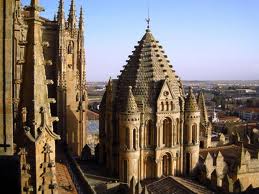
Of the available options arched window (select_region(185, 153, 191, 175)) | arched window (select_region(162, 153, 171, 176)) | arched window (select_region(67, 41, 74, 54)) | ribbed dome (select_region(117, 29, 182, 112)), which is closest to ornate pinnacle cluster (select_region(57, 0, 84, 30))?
arched window (select_region(67, 41, 74, 54))

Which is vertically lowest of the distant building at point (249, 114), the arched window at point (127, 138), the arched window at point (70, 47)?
the distant building at point (249, 114)

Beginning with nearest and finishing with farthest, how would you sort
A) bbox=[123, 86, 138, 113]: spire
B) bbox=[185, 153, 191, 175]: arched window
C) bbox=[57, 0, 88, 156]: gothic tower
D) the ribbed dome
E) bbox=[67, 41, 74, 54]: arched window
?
bbox=[123, 86, 138, 113]: spire → the ribbed dome → bbox=[185, 153, 191, 175]: arched window → bbox=[57, 0, 88, 156]: gothic tower → bbox=[67, 41, 74, 54]: arched window

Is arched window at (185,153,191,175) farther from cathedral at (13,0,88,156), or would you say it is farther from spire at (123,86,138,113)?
cathedral at (13,0,88,156)

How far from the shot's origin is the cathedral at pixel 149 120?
3066cm

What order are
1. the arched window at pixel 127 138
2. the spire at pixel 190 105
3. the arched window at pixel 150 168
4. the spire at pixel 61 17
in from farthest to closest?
the spire at pixel 61 17 → the spire at pixel 190 105 → the arched window at pixel 150 168 → the arched window at pixel 127 138

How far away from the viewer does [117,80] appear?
34.0m

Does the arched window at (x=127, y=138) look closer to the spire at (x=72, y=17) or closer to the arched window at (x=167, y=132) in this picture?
the arched window at (x=167, y=132)

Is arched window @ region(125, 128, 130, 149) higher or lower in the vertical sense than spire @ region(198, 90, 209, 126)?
lower

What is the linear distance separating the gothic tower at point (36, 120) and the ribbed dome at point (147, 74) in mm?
19649

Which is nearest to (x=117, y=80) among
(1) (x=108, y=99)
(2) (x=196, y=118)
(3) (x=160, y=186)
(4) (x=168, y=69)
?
(1) (x=108, y=99)

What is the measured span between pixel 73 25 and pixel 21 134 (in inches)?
1198

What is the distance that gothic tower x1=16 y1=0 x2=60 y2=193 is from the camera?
10.6 metres

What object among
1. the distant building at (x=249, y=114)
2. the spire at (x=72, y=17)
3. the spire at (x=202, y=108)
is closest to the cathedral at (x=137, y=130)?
the spire at (x=72, y=17)

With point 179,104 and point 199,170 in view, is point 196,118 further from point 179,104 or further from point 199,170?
point 199,170
